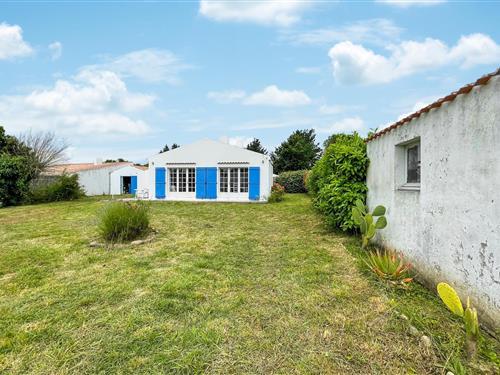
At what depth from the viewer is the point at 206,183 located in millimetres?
20328

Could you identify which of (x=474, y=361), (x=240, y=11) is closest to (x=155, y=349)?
(x=474, y=361)

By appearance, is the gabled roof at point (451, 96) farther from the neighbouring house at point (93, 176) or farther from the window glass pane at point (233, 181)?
the neighbouring house at point (93, 176)

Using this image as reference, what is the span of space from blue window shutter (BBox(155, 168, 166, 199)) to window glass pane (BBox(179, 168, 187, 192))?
3.89ft

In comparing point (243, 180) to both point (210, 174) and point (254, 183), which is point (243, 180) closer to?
point (254, 183)

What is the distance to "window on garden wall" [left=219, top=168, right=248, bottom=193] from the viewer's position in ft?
66.9

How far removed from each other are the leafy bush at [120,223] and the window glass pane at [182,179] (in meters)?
13.1

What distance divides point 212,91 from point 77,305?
1566 cm

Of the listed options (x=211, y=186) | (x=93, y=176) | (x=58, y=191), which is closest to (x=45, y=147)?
(x=93, y=176)

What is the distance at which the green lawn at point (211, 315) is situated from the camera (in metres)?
2.65

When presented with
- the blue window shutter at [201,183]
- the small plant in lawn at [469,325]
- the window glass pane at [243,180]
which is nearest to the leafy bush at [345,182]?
the small plant in lawn at [469,325]

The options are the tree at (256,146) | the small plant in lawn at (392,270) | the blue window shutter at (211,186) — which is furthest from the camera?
the tree at (256,146)

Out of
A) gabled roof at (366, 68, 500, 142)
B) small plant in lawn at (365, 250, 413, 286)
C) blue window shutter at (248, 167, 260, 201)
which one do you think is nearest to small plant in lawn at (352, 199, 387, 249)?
small plant in lawn at (365, 250, 413, 286)

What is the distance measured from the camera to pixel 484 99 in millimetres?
3002

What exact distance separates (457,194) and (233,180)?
57.5 feet
